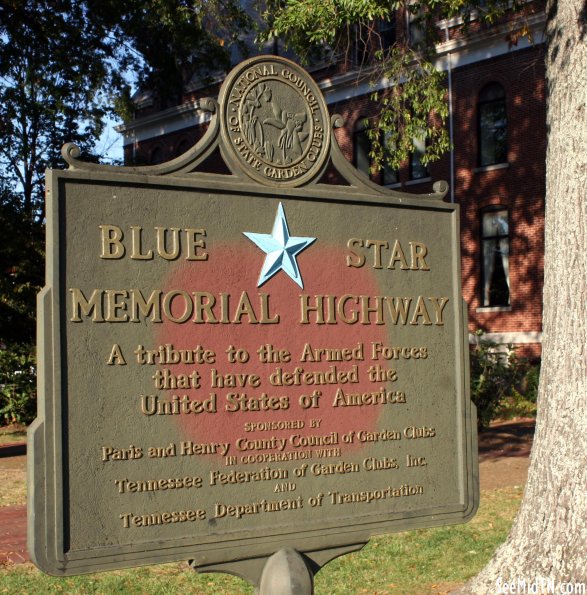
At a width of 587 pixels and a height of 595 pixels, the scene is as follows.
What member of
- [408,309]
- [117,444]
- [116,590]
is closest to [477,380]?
[116,590]

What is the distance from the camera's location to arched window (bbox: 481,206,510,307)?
22.8 m

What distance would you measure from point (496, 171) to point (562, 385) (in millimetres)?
18002

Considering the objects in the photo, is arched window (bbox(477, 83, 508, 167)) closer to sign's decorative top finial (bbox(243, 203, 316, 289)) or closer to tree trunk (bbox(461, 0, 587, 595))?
tree trunk (bbox(461, 0, 587, 595))

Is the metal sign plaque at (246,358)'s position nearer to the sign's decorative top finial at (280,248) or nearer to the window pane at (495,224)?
the sign's decorative top finial at (280,248)

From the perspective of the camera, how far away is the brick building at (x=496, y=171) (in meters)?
21.9

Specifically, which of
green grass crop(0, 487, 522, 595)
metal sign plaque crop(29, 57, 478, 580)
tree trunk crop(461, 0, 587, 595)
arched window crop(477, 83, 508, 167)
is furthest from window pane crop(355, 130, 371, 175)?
metal sign plaque crop(29, 57, 478, 580)

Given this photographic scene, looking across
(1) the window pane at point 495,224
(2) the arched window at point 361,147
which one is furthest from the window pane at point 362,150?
(1) the window pane at point 495,224

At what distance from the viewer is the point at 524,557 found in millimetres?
5652

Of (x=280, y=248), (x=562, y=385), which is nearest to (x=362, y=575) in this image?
(x=562, y=385)

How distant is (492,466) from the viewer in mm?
12305

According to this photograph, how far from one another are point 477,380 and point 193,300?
12.1m

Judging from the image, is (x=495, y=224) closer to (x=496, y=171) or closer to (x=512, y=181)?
(x=512, y=181)

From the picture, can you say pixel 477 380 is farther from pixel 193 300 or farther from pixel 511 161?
pixel 193 300

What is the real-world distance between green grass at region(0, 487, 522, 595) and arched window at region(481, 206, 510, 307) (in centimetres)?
1556
